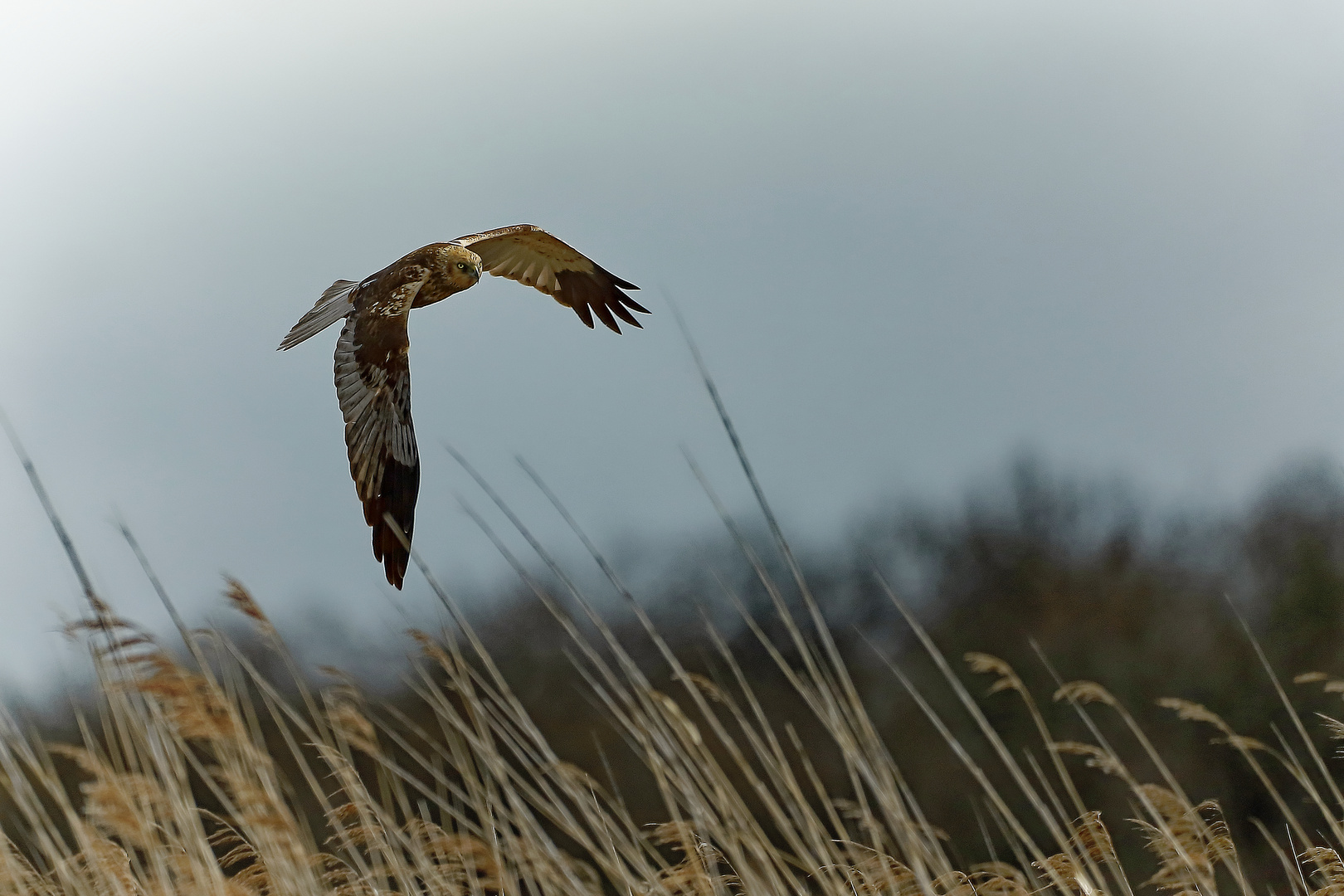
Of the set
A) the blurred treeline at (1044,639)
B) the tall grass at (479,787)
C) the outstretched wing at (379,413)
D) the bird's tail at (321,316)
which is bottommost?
the blurred treeline at (1044,639)

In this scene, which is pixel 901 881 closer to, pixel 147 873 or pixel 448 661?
pixel 448 661

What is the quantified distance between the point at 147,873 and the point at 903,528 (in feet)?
45.5

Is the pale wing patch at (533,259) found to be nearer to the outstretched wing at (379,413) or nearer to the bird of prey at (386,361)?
the bird of prey at (386,361)

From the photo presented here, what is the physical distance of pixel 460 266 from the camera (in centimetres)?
412

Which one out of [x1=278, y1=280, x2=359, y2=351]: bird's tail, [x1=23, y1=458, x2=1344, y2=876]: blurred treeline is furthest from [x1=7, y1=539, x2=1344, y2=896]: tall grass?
[x1=23, y1=458, x2=1344, y2=876]: blurred treeline

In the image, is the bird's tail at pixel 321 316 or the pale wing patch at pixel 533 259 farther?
the pale wing patch at pixel 533 259

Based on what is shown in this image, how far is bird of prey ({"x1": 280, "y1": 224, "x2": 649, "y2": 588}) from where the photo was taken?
10.1 ft

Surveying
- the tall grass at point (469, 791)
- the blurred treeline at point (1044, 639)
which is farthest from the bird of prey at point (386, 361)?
the blurred treeline at point (1044, 639)

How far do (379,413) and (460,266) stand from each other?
972mm

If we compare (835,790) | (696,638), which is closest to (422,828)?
(835,790)

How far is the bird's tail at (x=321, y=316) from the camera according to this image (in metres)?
3.66

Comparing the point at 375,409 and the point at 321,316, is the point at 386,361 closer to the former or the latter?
the point at 375,409

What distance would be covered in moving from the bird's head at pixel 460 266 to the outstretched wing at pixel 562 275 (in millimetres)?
793

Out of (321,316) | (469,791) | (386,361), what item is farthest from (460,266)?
(469,791)
